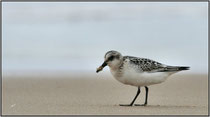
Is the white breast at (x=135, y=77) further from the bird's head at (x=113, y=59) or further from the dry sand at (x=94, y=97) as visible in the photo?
the dry sand at (x=94, y=97)

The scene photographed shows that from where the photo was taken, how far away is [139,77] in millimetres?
8180

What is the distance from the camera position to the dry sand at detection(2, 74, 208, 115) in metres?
7.62

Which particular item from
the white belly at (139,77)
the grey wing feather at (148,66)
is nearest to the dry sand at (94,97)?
the white belly at (139,77)

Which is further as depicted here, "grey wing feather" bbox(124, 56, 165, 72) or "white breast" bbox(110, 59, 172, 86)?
"grey wing feather" bbox(124, 56, 165, 72)

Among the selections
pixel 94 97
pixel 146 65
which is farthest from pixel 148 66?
pixel 94 97

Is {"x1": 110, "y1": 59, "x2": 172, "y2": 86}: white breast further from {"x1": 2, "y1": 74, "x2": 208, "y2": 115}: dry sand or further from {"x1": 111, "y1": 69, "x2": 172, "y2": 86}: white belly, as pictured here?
{"x1": 2, "y1": 74, "x2": 208, "y2": 115}: dry sand

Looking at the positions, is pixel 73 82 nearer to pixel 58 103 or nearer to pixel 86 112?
pixel 58 103

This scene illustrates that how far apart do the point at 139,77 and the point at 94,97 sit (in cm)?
143

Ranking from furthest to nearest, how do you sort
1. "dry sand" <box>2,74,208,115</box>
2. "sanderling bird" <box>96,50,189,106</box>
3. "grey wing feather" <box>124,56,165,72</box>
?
"grey wing feather" <box>124,56,165,72</box>
"sanderling bird" <box>96,50,189,106</box>
"dry sand" <box>2,74,208,115</box>

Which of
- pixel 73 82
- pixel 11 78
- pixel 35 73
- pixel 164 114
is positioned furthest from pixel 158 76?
pixel 35 73

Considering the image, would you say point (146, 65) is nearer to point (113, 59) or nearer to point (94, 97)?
point (113, 59)

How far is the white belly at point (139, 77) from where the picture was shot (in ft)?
26.7

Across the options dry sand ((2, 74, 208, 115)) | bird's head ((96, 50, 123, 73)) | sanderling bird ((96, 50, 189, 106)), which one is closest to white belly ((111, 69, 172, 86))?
sanderling bird ((96, 50, 189, 106))

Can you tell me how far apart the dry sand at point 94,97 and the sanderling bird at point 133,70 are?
39 centimetres
